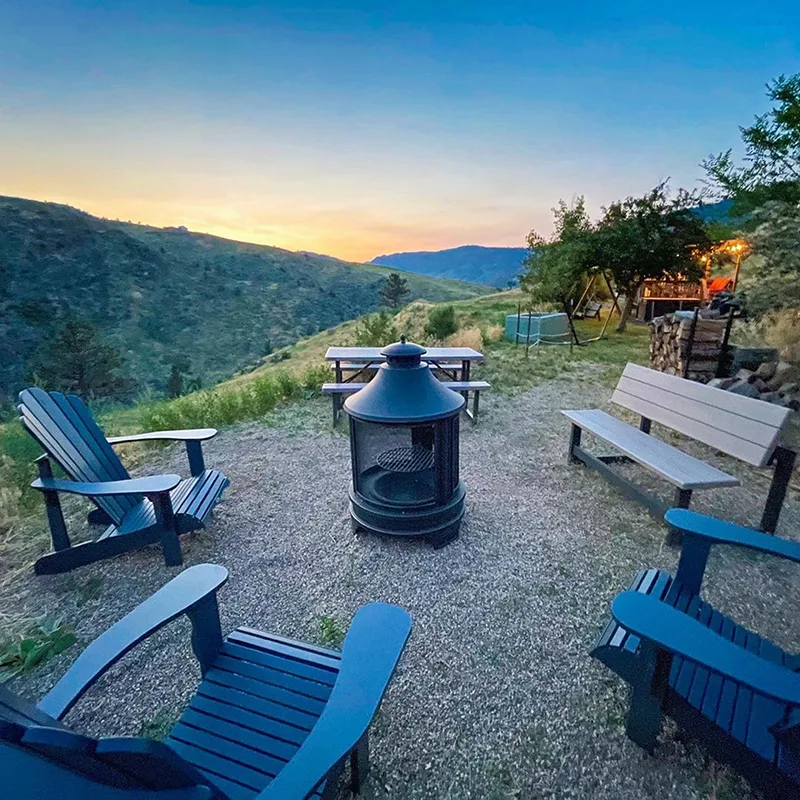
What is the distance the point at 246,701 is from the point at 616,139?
403 inches

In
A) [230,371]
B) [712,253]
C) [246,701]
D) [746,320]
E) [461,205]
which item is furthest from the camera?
[230,371]

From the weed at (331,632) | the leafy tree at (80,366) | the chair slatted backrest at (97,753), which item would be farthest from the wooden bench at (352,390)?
the leafy tree at (80,366)

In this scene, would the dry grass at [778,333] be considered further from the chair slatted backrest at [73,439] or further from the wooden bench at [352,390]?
the chair slatted backrest at [73,439]

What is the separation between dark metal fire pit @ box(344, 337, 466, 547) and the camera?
2447 millimetres

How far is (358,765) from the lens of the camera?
1.41 metres

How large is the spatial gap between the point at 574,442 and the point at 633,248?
375 inches

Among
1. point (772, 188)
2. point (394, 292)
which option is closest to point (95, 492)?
point (772, 188)

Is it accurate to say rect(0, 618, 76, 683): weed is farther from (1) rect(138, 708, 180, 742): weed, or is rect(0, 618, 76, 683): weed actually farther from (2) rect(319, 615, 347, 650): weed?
(2) rect(319, 615, 347, 650): weed

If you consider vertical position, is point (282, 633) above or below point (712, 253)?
below

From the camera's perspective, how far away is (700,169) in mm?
8789

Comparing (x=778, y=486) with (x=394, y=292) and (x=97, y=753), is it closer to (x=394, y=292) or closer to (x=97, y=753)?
(x=97, y=753)

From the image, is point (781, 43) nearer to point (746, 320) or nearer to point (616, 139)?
point (616, 139)

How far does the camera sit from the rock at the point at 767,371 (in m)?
4.97

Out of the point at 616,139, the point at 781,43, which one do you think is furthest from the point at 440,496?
the point at 781,43
